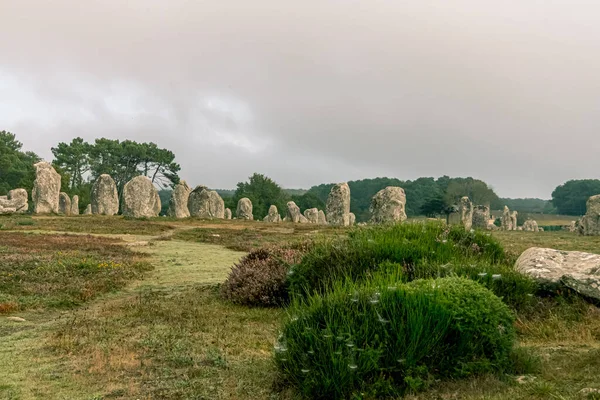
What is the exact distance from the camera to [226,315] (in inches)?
375

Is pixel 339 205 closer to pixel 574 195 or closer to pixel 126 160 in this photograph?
pixel 126 160

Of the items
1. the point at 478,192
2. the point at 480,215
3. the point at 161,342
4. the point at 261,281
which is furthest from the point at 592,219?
the point at 478,192

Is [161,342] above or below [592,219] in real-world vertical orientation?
below

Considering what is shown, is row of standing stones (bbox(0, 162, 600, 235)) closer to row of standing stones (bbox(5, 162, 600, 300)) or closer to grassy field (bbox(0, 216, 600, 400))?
row of standing stones (bbox(5, 162, 600, 300))

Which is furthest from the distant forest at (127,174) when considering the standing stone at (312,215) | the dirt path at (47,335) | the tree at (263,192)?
the dirt path at (47,335)

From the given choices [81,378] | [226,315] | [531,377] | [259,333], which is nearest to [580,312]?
[531,377]

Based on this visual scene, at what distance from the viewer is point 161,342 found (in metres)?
7.54

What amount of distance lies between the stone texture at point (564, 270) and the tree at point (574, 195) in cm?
12394

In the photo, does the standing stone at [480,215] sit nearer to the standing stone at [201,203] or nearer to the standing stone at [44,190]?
the standing stone at [201,203]

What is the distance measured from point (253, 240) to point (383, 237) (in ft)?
58.8

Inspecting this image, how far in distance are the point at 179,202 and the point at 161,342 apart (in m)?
48.5

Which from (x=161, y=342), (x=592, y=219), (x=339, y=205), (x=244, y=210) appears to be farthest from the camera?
(x=244, y=210)

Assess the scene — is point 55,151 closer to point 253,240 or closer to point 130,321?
point 253,240

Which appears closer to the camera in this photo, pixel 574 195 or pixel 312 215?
pixel 312 215
